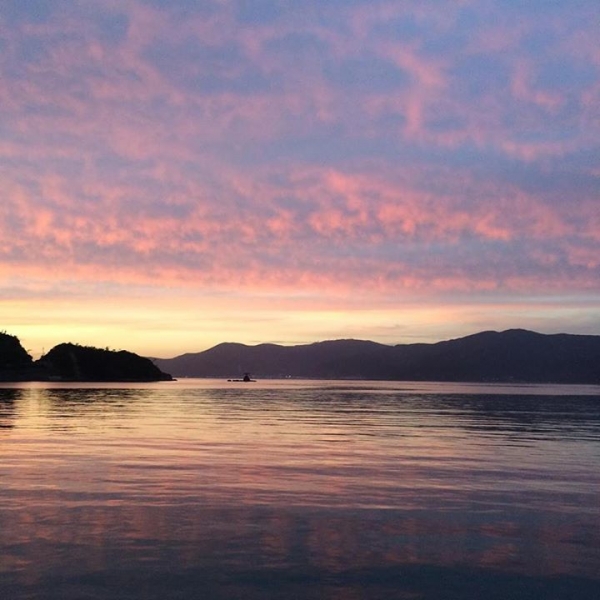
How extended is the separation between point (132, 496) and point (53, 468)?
26.4ft

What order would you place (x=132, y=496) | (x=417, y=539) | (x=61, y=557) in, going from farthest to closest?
1. (x=132, y=496)
2. (x=417, y=539)
3. (x=61, y=557)

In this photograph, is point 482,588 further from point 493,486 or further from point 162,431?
point 162,431

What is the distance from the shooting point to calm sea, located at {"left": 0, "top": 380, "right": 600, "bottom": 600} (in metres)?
14.3

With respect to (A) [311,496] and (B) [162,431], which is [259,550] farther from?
(B) [162,431]

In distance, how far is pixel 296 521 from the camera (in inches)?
782

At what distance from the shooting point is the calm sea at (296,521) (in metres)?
14.3

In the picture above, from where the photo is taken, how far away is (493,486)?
26734 millimetres

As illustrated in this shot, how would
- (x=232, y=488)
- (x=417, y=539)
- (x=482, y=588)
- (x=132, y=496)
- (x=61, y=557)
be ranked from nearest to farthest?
(x=482, y=588) → (x=61, y=557) → (x=417, y=539) → (x=132, y=496) → (x=232, y=488)

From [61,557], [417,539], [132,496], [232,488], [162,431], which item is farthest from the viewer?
[162,431]

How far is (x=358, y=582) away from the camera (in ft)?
47.2

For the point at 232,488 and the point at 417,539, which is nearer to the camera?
the point at 417,539

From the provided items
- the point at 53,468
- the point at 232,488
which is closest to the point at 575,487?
the point at 232,488

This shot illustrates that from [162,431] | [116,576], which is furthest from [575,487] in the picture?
[162,431]

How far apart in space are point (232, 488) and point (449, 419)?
46.1 meters
